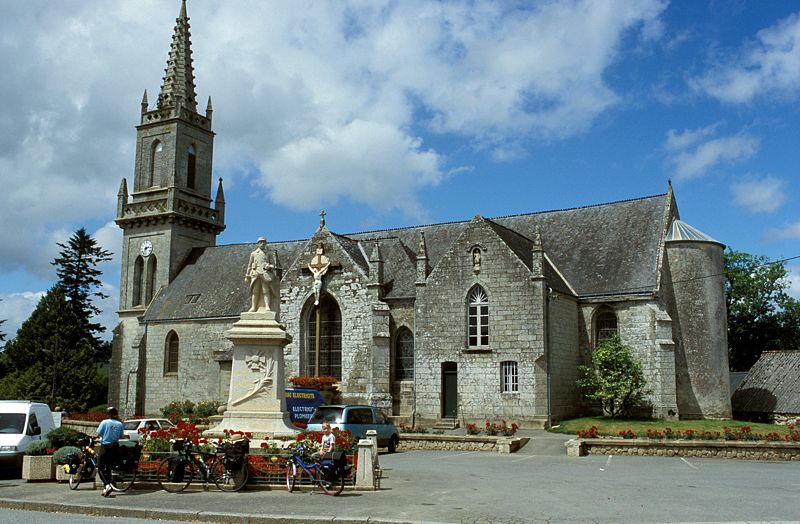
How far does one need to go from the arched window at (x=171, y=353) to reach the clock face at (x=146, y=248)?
6578 mm

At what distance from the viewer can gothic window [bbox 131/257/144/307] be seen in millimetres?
48531

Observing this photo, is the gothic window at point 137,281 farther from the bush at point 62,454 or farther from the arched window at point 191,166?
the bush at point 62,454

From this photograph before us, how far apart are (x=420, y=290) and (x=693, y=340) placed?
12335mm

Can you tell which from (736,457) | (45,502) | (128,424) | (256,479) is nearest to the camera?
(45,502)

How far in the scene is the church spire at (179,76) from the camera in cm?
4967

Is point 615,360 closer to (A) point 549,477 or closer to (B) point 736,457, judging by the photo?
(B) point 736,457

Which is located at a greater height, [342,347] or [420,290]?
[420,290]

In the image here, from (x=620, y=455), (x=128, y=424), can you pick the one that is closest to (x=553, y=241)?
(x=620, y=455)

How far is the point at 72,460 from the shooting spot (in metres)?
15.2

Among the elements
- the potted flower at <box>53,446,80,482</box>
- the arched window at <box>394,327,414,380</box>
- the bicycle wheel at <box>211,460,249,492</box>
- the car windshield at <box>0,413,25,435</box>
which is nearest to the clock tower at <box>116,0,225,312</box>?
the arched window at <box>394,327,414,380</box>

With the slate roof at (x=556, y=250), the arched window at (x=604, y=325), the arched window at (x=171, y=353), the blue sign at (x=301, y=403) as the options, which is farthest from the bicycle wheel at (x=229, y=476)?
the arched window at (x=171, y=353)

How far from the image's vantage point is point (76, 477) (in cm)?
1506

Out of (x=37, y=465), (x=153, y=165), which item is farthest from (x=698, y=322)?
(x=153, y=165)

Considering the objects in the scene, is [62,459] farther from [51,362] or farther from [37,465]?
[51,362]
